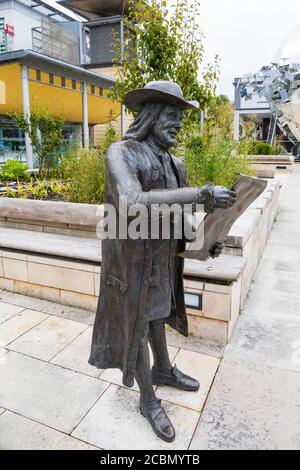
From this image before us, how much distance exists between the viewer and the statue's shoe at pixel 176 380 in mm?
2621

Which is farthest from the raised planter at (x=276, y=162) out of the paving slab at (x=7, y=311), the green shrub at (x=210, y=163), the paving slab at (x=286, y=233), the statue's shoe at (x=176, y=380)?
the statue's shoe at (x=176, y=380)

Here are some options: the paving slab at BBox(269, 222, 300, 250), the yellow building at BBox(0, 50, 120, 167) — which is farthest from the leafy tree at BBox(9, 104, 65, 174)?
the paving slab at BBox(269, 222, 300, 250)

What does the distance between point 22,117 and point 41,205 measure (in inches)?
163

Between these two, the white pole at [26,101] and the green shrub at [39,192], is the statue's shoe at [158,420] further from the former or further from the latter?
the white pole at [26,101]

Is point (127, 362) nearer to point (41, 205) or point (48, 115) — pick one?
point (41, 205)

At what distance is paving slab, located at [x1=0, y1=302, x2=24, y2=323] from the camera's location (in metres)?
3.80

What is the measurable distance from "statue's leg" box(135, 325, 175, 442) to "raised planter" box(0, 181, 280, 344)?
3.87ft

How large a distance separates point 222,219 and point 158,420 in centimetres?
131

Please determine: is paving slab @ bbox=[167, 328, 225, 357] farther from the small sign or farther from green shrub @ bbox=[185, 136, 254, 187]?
green shrub @ bbox=[185, 136, 254, 187]

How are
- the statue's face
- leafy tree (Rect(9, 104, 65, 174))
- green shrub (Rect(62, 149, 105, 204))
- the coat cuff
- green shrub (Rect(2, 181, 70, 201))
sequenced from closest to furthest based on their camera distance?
the coat cuff < the statue's face < green shrub (Rect(62, 149, 105, 204)) < green shrub (Rect(2, 181, 70, 201)) < leafy tree (Rect(9, 104, 65, 174))

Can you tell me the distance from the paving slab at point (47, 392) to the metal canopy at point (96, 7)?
21.2m

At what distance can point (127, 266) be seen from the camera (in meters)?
1.92

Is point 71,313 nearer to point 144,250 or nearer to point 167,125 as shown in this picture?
point 144,250

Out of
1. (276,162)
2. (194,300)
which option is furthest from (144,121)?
(276,162)
